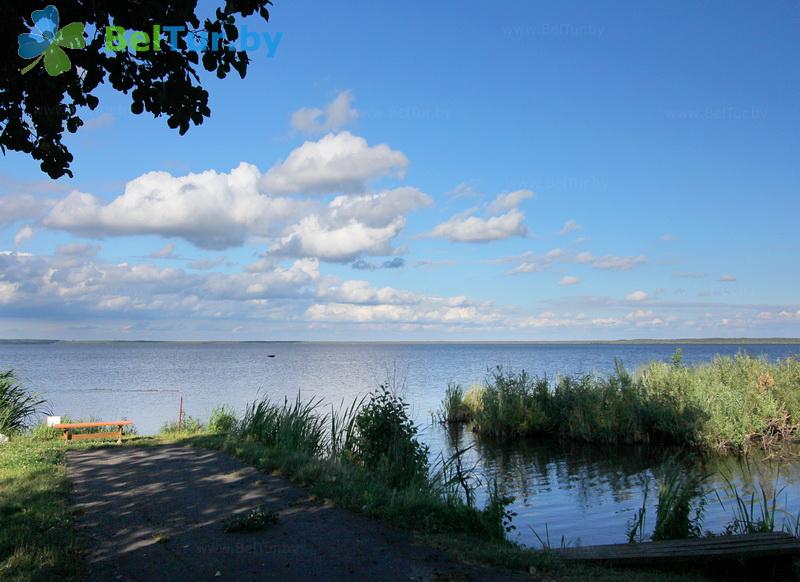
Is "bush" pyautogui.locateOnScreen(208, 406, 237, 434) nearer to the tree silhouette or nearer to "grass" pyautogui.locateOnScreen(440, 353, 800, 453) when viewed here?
"grass" pyautogui.locateOnScreen(440, 353, 800, 453)

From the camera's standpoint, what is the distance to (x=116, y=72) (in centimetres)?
520

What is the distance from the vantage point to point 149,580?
6.22 metres

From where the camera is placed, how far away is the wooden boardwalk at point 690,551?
748cm

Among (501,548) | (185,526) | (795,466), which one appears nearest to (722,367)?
(795,466)

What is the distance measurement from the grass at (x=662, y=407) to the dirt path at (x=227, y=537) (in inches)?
574

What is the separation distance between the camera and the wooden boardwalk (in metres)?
7.48

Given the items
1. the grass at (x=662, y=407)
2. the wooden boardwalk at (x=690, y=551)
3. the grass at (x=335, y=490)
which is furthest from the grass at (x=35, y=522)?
the grass at (x=662, y=407)

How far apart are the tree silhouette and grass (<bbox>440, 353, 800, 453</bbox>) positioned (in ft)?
63.5

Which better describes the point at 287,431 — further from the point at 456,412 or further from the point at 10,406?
the point at 456,412

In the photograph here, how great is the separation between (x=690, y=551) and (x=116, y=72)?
27.1 ft

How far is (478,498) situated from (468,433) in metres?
11.1

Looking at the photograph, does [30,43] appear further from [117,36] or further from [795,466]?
[795,466]

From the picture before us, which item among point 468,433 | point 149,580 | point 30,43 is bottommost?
point 468,433

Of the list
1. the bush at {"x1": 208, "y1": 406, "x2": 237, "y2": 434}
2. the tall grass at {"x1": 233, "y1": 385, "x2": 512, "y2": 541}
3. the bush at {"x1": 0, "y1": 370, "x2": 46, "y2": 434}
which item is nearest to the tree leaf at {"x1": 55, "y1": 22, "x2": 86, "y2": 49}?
the tall grass at {"x1": 233, "y1": 385, "x2": 512, "y2": 541}
